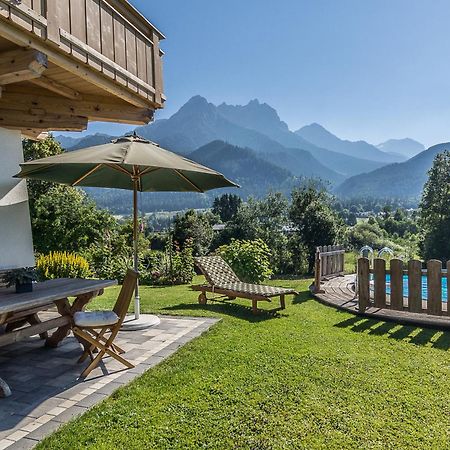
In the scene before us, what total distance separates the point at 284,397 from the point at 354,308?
3.83 m

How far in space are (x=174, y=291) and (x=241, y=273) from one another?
164 cm

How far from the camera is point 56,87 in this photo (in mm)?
5637

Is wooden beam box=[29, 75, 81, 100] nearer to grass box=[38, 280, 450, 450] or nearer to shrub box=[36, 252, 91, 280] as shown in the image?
grass box=[38, 280, 450, 450]

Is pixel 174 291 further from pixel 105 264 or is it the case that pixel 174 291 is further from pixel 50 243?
pixel 50 243

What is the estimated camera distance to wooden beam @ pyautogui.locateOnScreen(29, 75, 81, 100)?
209 inches

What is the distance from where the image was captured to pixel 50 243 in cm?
1506

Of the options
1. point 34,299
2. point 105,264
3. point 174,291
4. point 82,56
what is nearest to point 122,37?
point 82,56

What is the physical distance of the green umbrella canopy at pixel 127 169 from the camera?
449 centimetres

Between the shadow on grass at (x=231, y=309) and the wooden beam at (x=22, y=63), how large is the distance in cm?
429

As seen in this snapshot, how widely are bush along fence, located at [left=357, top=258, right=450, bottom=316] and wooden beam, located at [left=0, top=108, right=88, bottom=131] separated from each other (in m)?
5.23

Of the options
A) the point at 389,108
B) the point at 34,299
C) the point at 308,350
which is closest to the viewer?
the point at 34,299

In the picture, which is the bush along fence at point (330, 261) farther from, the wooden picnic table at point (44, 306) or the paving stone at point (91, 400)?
the paving stone at point (91, 400)

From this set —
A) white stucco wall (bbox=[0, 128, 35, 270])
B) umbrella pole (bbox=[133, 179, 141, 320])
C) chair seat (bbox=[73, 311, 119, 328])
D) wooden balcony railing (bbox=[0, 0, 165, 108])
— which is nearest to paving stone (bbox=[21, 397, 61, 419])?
chair seat (bbox=[73, 311, 119, 328])

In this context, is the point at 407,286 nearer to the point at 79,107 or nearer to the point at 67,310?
the point at 67,310
